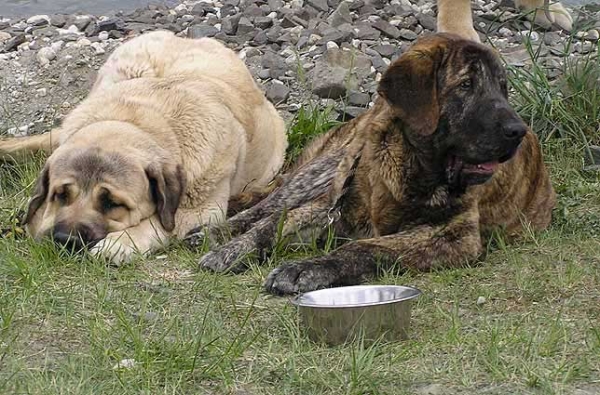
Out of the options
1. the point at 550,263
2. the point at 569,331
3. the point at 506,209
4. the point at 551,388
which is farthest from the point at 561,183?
the point at 551,388

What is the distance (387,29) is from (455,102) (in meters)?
3.05

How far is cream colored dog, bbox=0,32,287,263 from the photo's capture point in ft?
17.3

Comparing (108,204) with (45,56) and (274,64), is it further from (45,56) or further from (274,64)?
(45,56)

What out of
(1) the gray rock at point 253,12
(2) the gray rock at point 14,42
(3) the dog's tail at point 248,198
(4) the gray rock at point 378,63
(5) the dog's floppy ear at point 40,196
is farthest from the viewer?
(1) the gray rock at point 253,12

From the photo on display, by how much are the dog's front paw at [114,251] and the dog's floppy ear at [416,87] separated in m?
1.32

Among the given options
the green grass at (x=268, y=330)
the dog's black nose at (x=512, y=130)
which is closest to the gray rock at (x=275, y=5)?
the green grass at (x=268, y=330)

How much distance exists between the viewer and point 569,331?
13.3ft

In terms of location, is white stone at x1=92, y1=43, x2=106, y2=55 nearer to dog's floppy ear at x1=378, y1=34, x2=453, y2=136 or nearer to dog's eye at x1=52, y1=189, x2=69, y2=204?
dog's eye at x1=52, y1=189, x2=69, y2=204

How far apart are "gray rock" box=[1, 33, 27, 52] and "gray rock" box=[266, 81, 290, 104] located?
2.06 metres

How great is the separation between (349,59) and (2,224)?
2604mm

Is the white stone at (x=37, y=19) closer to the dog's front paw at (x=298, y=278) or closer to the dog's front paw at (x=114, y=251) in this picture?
the dog's front paw at (x=114, y=251)

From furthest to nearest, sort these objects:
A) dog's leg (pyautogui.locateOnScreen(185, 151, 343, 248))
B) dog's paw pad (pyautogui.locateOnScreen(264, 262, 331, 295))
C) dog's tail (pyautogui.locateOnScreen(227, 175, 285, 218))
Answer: dog's tail (pyautogui.locateOnScreen(227, 175, 285, 218))
dog's leg (pyautogui.locateOnScreen(185, 151, 343, 248))
dog's paw pad (pyautogui.locateOnScreen(264, 262, 331, 295))

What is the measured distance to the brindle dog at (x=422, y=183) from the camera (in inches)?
191

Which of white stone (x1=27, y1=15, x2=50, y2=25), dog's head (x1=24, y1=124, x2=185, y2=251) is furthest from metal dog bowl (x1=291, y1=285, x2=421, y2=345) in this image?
white stone (x1=27, y1=15, x2=50, y2=25)
